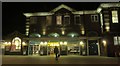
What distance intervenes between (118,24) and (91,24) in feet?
16.8

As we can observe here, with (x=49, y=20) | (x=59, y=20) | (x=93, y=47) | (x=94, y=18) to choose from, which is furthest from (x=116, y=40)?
(x=49, y=20)

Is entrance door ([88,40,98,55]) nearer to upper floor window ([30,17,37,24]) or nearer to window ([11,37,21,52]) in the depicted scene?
upper floor window ([30,17,37,24])

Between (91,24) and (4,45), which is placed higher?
(91,24)

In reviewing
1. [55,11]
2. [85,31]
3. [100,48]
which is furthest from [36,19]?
[100,48]

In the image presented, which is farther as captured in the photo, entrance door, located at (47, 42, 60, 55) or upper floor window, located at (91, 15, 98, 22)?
entrance door, located at (47, 42, 60, 55)

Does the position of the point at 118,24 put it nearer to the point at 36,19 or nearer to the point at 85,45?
the point at 85,45

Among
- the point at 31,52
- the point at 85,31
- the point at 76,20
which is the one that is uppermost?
the point at 76,20

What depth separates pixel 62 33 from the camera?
103 feet

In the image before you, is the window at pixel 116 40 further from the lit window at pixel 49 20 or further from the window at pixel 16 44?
the window at pixel 16 44

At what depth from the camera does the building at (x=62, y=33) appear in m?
30.3

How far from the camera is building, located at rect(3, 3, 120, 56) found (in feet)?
99.3

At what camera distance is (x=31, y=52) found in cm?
3222

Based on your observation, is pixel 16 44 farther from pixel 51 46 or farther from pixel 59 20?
pixel 59 20

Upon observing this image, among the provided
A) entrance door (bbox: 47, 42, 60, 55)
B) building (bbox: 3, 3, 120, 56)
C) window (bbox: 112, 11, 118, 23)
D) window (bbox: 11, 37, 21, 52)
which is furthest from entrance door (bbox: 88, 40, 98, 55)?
window (bbox: 11, 37, 21, 52)
